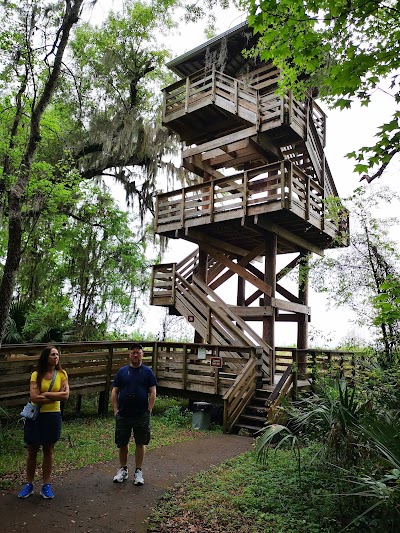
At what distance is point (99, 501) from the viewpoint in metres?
4.70

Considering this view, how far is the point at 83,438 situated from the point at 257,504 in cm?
446

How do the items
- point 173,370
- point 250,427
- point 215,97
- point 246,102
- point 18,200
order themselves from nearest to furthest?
point 18,200 → point 250,427 → point 173,370 → point 246,102 → point 215,97

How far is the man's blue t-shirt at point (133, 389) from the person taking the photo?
532 cm

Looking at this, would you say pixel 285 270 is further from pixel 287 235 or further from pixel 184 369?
pixel 184 369

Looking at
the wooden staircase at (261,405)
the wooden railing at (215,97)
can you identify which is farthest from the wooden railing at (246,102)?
the wooden staircase at (261,405)

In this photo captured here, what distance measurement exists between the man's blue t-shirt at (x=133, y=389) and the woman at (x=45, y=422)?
731mm

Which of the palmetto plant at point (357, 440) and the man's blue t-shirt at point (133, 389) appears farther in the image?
the man's blue t-shirt at point (133, 389)

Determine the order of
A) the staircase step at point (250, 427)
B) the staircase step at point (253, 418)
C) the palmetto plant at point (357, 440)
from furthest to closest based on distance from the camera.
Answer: the staircase step at point (253, 418), the staircase step at point (250, 427), the palmetto plant at point (357, 440)

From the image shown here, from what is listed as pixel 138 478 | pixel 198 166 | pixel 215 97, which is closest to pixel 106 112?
pixel 198 166

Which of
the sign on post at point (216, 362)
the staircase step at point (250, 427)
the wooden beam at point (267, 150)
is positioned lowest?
the staircase step at point (250, 427)

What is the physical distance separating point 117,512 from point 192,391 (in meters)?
6.62

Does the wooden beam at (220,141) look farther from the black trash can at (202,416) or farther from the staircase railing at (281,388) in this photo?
the black trash can at (202,416)

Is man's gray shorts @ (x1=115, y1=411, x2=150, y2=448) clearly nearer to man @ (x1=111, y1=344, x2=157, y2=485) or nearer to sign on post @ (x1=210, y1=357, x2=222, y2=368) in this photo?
man @ (x1=111, y1=344, x2=157, y2=485)

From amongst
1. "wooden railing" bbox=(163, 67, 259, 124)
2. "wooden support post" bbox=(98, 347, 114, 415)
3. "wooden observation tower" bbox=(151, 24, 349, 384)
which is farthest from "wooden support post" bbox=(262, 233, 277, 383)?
"wooden support post" bbox=(98, 347, 114, 415)
